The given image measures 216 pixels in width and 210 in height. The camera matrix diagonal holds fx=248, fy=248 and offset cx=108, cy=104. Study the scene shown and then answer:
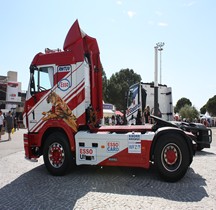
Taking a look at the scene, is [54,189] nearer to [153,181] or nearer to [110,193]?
[110,193]

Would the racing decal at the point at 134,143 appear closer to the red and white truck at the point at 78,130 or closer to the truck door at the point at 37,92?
the red and white truck at the point at 78,130

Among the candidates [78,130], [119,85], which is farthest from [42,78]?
[119,85]

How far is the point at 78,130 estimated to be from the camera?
6.48m

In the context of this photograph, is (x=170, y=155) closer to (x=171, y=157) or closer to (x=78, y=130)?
(x=171, y=157)

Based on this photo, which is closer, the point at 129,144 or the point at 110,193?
the point at 110,193

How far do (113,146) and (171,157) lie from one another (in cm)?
138

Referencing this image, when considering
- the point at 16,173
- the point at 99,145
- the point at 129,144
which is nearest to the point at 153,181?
the point at 129,144

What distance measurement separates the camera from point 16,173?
6715 millimetres

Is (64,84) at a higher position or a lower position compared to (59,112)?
higher

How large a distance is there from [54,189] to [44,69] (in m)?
3.20

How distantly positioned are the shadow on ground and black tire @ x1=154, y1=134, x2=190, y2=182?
216 millimetres

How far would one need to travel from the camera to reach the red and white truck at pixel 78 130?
5.77 metres

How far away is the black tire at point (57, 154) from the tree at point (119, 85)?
46296mm

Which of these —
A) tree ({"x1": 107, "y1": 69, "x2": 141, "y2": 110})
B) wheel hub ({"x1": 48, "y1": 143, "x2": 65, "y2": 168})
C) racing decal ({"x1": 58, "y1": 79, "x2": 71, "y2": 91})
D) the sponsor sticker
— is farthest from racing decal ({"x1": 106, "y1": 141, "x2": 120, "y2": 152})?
tree ({"x1": 107, "y1": 69, "x2": 141, "y2": 110})
